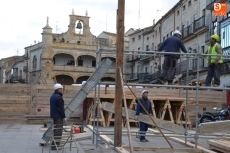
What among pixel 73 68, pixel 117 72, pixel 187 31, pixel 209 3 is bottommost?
pixel 117 72

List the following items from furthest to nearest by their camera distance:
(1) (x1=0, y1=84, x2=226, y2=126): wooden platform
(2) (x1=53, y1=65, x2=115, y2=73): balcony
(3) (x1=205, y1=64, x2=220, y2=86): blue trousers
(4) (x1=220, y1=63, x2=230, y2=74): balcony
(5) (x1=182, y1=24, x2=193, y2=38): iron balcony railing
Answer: (2) (x1=53, y1=65, x2=115, y2=73): balcony
(5) (x1=182, y1=24, x2=193, y2=38): iron balcony railing
(4) (x1=220, y1=63, x2=230, y2=74): balcony
(1) (x1=0, y1=84, x2=226, y2=126): wooden platform
(3) (x1=205, y1=64, x2=220, y2=86): blue trousers

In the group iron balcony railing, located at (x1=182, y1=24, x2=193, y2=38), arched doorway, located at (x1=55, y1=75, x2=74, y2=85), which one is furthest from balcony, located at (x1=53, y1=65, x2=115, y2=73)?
iron balcony railing, located at (x1=182, y1=24, x2=193, y2=38)

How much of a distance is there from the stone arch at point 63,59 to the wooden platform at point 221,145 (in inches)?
2180

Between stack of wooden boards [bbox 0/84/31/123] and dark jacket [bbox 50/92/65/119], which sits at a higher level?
dark jacket [bbox 50/92/65/119]

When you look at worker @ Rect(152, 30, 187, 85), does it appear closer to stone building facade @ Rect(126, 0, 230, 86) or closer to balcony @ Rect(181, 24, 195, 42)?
stone building facade @ Rect(126, 0, 230, 86)

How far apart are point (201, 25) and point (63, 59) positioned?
33344 mm

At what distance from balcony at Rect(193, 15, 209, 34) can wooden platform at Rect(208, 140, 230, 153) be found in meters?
25.0

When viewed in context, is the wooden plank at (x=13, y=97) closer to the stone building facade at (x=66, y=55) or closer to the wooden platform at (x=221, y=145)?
the wooden platform at (x=221, y=145)

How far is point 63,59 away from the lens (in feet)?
222

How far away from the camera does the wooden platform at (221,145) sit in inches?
448

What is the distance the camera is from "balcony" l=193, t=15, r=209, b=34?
121 ft

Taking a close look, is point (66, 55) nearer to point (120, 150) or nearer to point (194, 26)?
point (194, 26)

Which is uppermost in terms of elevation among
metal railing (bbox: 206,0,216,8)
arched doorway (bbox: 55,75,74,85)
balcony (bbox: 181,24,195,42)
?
metal railing (bbox: 206,0,216,8)

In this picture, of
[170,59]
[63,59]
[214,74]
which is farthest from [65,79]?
[170,59]
